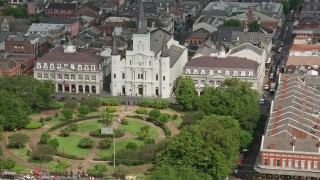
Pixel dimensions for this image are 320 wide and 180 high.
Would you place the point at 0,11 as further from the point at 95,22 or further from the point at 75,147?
the point at 75,147

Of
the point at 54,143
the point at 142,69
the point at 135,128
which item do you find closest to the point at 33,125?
the point at 54,143

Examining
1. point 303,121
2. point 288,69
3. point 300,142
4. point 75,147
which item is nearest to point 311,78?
point 288,69

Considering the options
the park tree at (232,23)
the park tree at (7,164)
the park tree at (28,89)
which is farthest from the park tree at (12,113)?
the park tree at (232,23)

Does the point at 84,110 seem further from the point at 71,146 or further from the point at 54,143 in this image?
the point at 54,143

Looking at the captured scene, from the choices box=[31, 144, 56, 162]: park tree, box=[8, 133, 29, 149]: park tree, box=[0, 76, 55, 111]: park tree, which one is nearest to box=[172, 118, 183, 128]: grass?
box=[0, 76, 55, 111]: park tree

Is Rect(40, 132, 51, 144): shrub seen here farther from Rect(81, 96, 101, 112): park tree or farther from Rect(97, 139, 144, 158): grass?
Rect(81, 96, 101, 112): park tree

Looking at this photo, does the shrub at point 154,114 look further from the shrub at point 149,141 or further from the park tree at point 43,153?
the park tree at point 43,153
